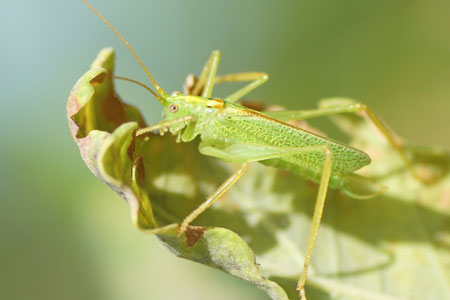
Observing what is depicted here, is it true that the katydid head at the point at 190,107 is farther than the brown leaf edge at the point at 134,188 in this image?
Yes

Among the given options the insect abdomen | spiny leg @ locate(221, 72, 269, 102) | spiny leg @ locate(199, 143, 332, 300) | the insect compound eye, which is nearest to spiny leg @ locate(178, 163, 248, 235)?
spiny leg @ locate(199, 143, 332, 300)

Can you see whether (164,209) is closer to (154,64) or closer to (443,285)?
(443,285)

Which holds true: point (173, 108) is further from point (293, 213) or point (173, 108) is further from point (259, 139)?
point (293, 213)

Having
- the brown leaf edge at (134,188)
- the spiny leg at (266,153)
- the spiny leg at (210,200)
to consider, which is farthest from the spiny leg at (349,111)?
the brown leaf edge at (134,188)

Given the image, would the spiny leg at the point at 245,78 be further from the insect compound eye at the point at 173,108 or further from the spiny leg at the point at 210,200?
the spiny leg at the point at 210,200

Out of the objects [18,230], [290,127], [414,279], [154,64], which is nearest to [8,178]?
[18,230]

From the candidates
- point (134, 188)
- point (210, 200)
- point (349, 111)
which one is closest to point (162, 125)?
point (210, 200)
